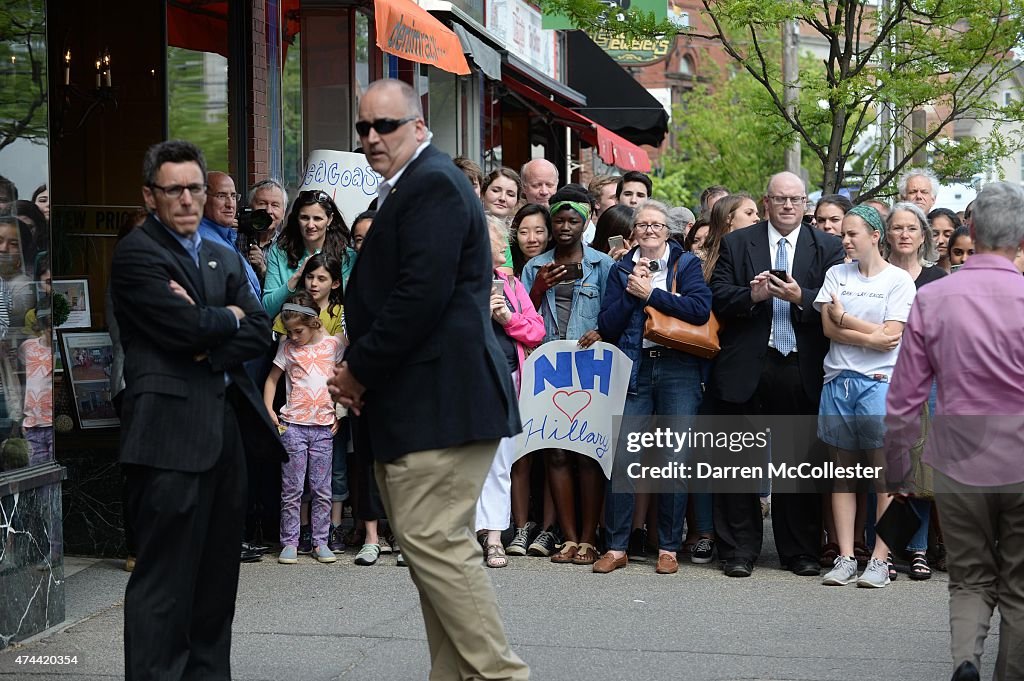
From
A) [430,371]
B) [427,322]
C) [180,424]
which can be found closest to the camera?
[427,322]

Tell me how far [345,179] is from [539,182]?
152 cm

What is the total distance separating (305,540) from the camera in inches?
330

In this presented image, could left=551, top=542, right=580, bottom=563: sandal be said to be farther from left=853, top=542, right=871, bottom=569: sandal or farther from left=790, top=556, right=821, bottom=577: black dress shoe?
left=853, top=542, right=871, bottom=569: sandal

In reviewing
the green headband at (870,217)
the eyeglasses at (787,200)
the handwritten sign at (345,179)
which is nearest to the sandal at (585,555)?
the eyeglasses at (787,200)

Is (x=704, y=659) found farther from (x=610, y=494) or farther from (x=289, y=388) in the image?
(x=289, y=388)

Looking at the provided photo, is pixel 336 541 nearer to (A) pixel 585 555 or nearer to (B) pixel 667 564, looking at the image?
(A) pixel 585 555

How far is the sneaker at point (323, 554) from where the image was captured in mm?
7910

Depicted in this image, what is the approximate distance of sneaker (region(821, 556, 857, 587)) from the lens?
7598mm

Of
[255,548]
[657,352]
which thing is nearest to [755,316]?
[657,352]

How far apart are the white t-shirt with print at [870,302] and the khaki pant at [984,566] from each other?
2.50 metres

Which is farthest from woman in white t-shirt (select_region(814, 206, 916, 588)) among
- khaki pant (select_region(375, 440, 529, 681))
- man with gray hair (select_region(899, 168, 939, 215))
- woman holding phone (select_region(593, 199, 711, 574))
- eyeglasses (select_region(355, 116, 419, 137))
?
eyeglasses (select_region(355, 116, 419, 137))

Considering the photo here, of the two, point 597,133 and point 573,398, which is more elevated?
point 597,133

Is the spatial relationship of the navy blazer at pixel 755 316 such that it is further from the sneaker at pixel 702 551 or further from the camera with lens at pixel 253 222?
the camera with lens at pixel 253 222

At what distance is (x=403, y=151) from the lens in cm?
468
